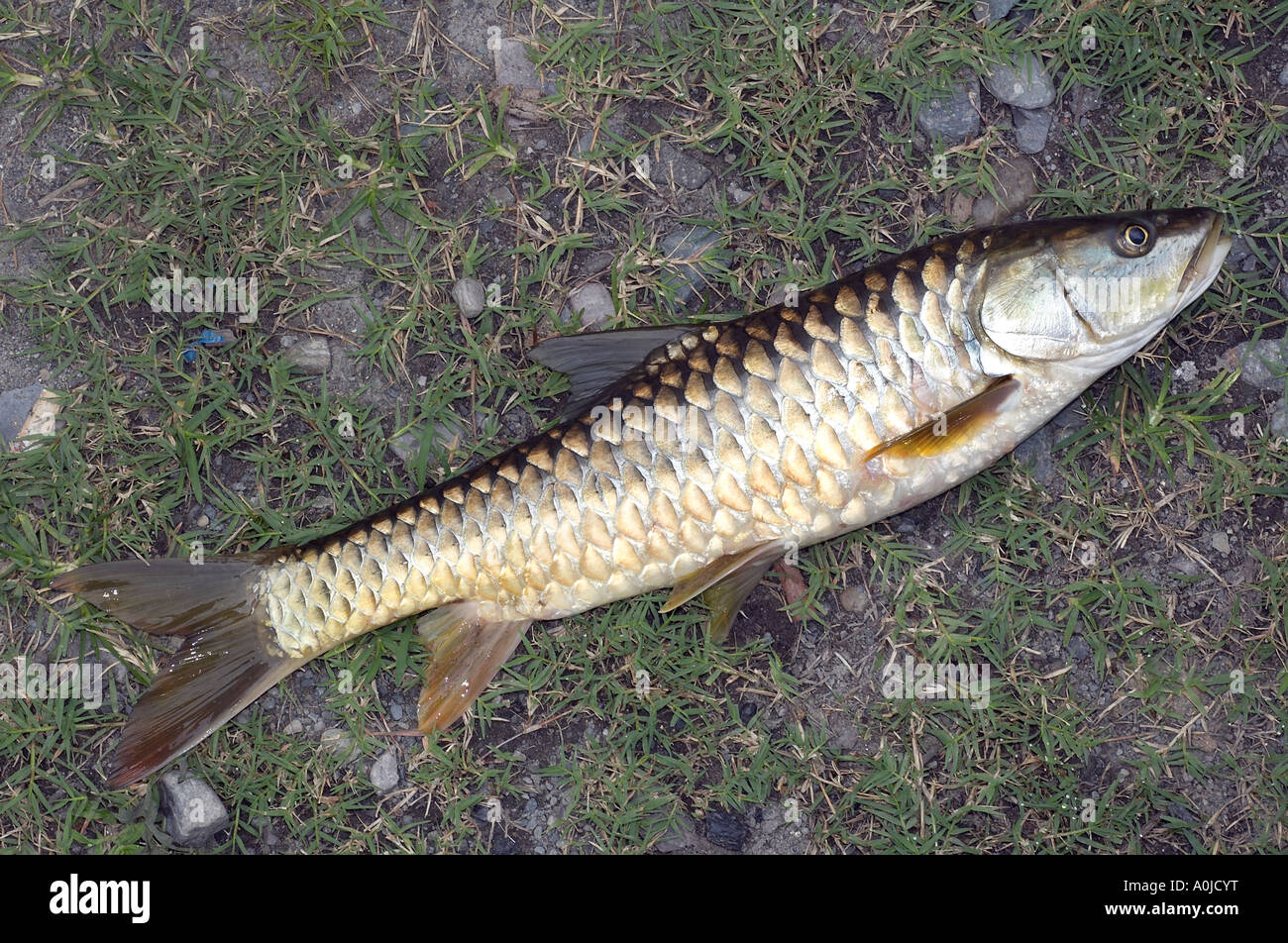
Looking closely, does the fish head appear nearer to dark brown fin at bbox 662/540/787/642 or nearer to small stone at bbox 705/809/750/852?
dark brown fin at bbox 662/540/787/642

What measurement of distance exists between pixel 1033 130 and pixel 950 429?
1.13 metres

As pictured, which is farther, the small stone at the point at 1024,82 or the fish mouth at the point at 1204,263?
the small stone at the point at 1024,82

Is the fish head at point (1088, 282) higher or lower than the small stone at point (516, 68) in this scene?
lower

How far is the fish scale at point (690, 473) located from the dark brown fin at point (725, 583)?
0.03 m

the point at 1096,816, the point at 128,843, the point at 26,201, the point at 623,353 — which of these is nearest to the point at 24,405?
the point at 26,201

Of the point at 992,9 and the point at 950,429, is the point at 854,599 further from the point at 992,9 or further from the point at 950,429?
the point at 992,9

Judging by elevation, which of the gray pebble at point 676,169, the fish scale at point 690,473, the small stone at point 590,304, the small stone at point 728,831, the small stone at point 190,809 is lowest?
the small stone at point 728,831

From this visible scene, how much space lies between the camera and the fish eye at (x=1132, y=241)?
2.77 meters

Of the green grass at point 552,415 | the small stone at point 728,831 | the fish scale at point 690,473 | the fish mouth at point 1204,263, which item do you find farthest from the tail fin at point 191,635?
the fish mouth at point 1204,263

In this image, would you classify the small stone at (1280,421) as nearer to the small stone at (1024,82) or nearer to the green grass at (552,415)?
the green grass at (552,415)

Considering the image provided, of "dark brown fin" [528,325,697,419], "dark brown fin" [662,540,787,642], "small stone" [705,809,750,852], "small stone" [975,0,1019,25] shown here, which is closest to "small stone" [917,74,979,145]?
"small stone" [975,0,1019,25]

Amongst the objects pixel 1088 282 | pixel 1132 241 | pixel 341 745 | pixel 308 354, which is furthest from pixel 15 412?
pixel 1132 241

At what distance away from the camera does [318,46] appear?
3.32 meters
